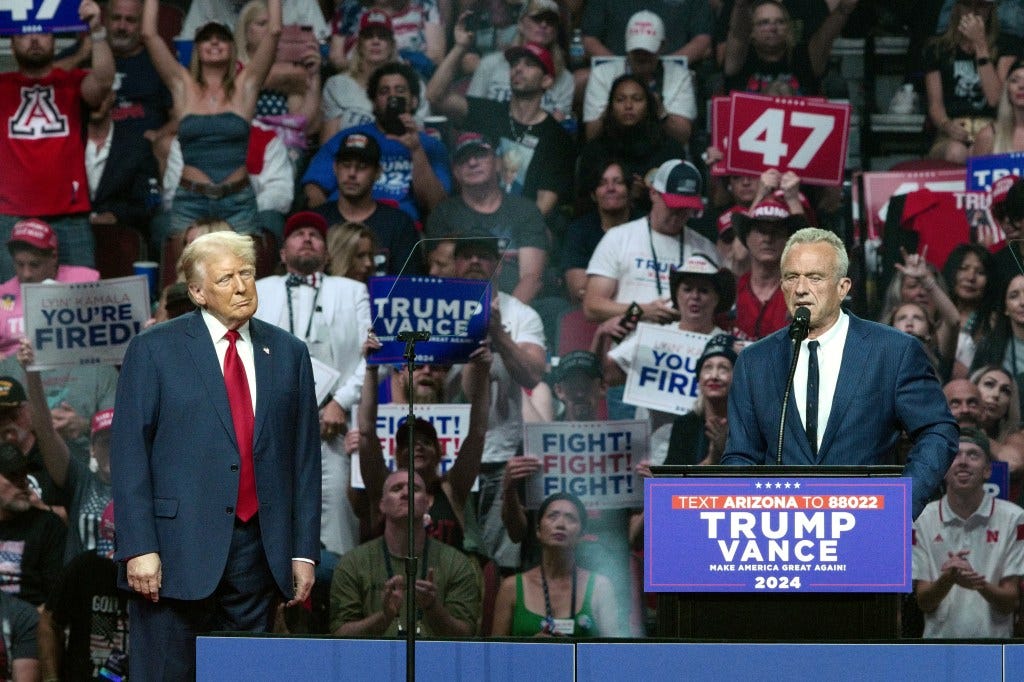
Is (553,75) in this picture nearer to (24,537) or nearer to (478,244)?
(478,244)

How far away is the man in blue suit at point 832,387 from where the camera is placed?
4.51 metres

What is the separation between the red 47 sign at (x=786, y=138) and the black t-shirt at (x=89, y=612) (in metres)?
3.60

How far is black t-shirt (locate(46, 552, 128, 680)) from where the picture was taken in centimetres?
764

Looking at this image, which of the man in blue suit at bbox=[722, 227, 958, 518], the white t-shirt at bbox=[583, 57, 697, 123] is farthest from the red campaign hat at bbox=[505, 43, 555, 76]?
the man in blue suit at bbox=[722, 227, 958, 518]

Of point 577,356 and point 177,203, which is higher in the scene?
point 177,203

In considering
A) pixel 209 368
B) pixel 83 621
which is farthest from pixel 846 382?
pixel 83 621

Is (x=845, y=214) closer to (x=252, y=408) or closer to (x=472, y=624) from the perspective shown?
(x=472, y=624)

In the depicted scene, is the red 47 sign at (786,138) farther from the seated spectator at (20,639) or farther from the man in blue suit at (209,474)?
the man in blue suit at (209,474)

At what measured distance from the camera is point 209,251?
431 cm

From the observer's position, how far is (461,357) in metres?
7.95

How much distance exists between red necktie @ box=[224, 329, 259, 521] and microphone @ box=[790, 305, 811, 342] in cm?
137

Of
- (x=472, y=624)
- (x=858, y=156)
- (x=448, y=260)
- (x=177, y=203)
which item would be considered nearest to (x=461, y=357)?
(x=448, y=260)

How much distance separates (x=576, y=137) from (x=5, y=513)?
3423mm

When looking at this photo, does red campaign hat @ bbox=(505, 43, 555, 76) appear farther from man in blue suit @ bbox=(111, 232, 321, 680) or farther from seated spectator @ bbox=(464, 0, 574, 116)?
man in blue suit @ bbox=(111, 232, 321, 680)
